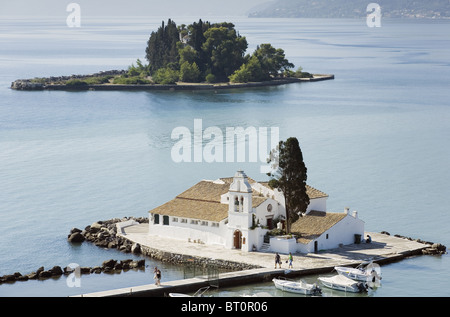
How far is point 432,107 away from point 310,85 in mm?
37414

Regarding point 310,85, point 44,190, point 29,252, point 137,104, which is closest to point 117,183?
point 44,190

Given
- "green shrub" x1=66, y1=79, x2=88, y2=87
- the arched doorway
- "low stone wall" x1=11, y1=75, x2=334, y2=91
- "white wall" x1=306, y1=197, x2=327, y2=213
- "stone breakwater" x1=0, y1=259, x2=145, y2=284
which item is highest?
"green shrub" x1=66, y1=79, x2=88, y2=87

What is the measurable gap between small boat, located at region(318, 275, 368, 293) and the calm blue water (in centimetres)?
112

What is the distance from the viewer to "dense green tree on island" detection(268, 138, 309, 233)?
173ft

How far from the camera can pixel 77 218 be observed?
213 feet

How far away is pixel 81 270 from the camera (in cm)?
5031

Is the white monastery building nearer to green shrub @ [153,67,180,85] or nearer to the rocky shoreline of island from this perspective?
the rocky shoreline of island

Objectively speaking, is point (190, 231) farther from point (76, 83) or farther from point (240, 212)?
point (76, 83)

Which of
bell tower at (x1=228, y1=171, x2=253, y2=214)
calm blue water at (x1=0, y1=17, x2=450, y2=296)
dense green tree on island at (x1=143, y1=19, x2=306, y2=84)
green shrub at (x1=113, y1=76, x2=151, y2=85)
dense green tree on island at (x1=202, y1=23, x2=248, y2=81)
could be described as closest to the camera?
bell tower at (x1=228, y1=171, x2=253, y2=214)

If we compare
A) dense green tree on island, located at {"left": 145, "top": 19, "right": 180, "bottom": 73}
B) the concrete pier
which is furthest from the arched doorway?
dense green tree on island, located at {"left": 145, "top": 19, "right": 180, "bottom": 73}

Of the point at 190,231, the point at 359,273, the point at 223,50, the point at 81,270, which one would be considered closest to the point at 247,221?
the point at 190,231

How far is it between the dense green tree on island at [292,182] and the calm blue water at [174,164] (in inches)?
258

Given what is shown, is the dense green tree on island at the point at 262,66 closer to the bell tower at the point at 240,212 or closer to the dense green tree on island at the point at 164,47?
the dense green tree on island at the point at 164,47
